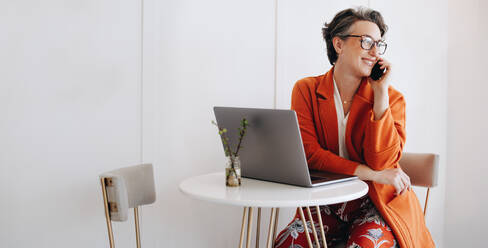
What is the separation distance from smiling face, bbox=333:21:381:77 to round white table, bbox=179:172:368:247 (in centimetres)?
57

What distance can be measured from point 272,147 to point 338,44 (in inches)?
32.6

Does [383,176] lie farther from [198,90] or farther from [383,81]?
[198,90]

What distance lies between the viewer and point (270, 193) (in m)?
1.56

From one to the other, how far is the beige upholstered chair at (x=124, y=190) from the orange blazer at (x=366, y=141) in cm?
76

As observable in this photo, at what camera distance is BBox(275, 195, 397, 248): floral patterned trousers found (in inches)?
72.3

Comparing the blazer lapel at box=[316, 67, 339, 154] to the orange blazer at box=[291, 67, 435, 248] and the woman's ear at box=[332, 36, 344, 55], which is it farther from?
the woman's ear at box=[332, 36, 344, 55]

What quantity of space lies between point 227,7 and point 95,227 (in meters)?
1.45

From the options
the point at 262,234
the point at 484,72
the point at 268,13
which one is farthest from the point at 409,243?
the point at 484,72

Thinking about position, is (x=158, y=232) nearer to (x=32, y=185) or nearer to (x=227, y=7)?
(x=32, y=185)

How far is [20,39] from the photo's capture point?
2.10 m

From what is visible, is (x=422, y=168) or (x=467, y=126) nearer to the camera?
(x=422, y=168)

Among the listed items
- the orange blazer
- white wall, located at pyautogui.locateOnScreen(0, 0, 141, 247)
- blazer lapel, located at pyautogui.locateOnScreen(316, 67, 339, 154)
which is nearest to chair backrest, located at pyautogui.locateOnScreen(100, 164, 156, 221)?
white wall, located at pyautogui.locateOnScreen(0, 0, 141, 247)

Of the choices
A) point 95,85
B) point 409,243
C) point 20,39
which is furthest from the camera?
point 95,85

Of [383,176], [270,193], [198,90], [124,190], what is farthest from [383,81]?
[124,190]
